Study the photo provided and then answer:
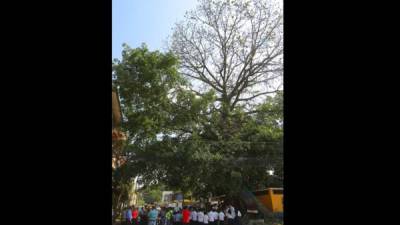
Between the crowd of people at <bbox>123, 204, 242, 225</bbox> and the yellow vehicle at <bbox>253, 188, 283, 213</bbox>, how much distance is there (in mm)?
877

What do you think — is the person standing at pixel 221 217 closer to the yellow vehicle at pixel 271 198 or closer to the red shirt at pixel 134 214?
the yellow vehicle at pixel 271 198

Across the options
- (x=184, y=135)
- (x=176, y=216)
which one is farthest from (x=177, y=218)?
(x=184, y=135)

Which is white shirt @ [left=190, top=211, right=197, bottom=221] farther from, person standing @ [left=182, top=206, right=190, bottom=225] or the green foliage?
the green foliage

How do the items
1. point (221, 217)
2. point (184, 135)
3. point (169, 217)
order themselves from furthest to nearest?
point (184, 135)
point (221, 217)
point (169, 217)

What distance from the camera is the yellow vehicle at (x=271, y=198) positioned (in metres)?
11.7

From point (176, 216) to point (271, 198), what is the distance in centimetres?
240

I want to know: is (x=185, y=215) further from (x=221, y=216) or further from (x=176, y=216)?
(x=221, y=216)

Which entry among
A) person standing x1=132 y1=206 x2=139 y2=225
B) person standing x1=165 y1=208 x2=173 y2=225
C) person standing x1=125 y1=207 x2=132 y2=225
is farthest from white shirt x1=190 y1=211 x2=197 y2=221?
person standing x1=125 y1=207 x2=132 y2=225

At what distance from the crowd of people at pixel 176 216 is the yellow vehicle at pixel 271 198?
877 millimetres

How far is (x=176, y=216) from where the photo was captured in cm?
1091
